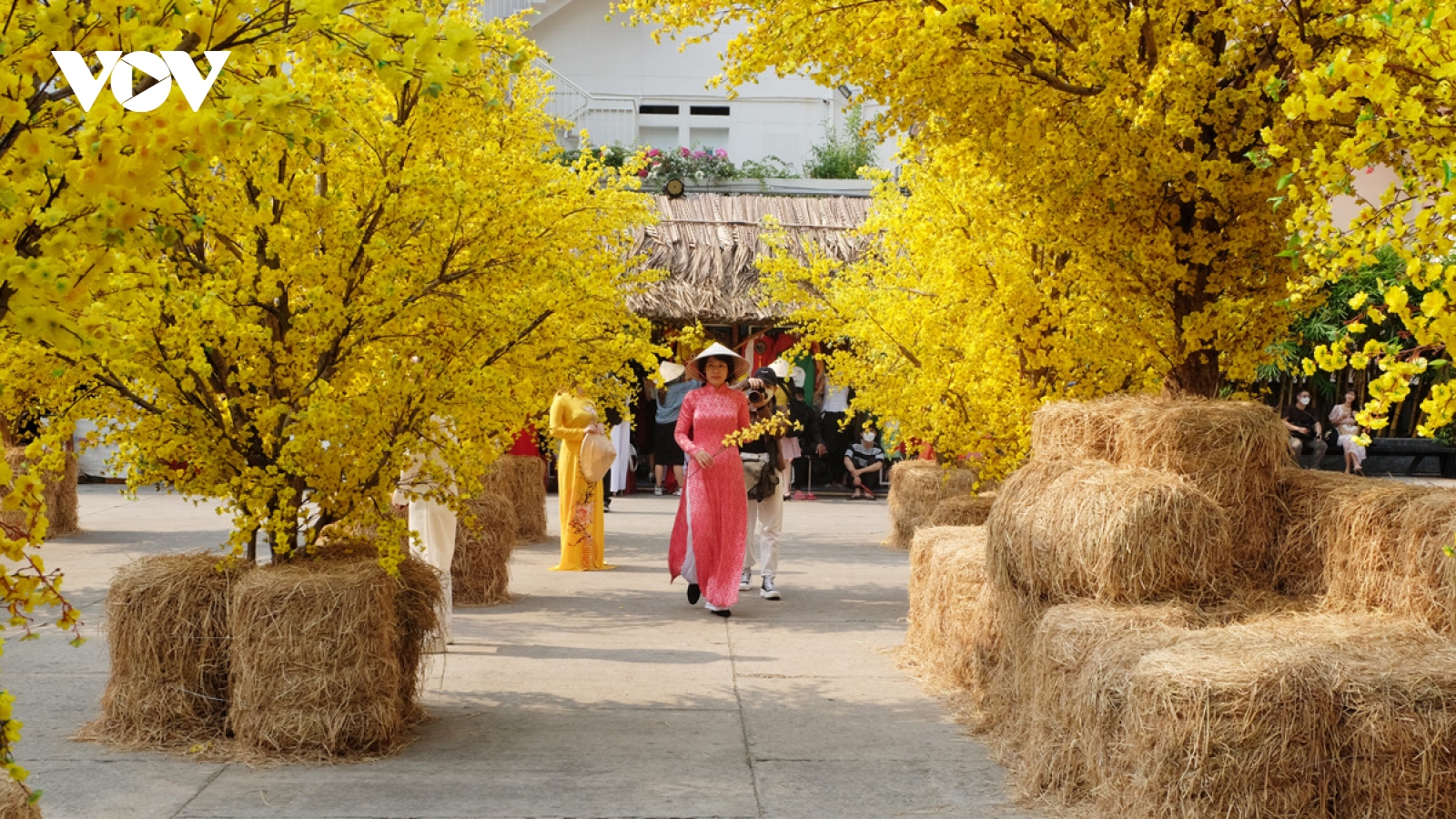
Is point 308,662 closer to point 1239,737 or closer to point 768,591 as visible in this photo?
point 1239,737

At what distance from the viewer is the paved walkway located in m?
5.25

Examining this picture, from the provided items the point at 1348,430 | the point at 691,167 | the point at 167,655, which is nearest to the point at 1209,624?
the point at 167,655

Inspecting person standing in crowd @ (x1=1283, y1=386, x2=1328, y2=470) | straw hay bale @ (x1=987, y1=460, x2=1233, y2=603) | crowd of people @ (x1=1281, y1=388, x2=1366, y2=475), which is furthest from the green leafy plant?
straw hay bale @ (x1=987, y1=460, x2=1233, y2=603)

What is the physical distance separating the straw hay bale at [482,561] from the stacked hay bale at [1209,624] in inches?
174

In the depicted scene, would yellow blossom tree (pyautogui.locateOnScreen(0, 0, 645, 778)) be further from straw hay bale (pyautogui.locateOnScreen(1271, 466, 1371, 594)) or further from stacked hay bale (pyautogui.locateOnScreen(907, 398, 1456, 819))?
straw hay bale (pyautogui.locateOnScreen(1271, 466, 1371, 594))

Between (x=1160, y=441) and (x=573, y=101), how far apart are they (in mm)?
21210

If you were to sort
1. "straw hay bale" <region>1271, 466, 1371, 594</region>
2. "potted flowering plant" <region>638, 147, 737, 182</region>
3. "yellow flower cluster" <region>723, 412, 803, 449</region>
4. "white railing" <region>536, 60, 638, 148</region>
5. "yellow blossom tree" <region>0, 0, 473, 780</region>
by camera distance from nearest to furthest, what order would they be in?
"yellow blossom tree" <region>0, 0, 473, 780</region> → "straw hay bale" <region>1271, 466, 1371, 594</region> → "yellow flower cluster" <region>723, 412, 803, 449</region> → "potted flowering plant" <region>638, 147, 737, 182</region> → "white railing" <region>536, 60, 638, 148</region>

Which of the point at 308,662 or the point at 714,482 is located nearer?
the point at 308,662

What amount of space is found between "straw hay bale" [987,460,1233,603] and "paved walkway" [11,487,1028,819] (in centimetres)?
91

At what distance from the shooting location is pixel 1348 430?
21.1 meters

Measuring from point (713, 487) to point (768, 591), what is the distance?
1.31 metres

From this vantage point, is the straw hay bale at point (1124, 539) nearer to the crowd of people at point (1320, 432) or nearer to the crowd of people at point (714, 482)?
the crowd of people at point (714, 482)

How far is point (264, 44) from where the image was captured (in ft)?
10.2

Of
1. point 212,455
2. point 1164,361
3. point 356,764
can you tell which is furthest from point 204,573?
point 1164,361
